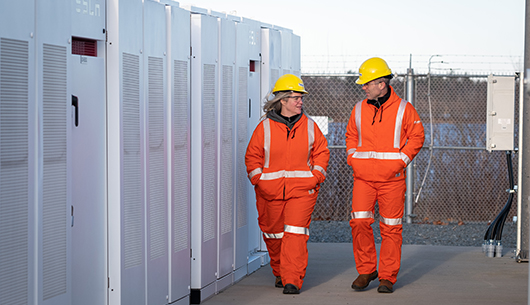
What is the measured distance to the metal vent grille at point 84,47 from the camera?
4.89 m

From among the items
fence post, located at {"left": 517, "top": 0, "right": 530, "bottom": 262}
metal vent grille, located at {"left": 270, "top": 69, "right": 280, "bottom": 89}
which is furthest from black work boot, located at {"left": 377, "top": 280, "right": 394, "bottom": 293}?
metal vent grille, located at {"left": 270, "top": 69, "right": 280, "bottom": 89}

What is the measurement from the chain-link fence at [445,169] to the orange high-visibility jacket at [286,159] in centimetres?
535

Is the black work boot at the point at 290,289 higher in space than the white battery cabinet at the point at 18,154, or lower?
lower

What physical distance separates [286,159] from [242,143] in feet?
3.05

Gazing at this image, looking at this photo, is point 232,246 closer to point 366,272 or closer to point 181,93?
point 366,272

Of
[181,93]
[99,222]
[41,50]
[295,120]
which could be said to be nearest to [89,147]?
[99,222]

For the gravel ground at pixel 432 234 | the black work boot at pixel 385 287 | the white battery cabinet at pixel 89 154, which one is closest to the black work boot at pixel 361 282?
the black work boot at pixel 385 287

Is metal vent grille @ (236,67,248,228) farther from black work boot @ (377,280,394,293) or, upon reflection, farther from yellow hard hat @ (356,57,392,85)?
black work boot @ (377,280,394,293)

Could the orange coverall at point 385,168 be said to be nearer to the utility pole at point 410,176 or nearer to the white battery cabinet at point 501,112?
the white battery cabinet at point 501,112

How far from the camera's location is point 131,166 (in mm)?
5395

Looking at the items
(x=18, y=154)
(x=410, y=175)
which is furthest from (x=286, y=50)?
(x=18, y=154)

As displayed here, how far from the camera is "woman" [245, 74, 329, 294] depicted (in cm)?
692

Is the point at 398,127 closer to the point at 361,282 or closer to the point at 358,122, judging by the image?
the point at 358,122

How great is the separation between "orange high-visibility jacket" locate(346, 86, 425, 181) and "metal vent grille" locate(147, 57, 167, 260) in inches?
85.1
